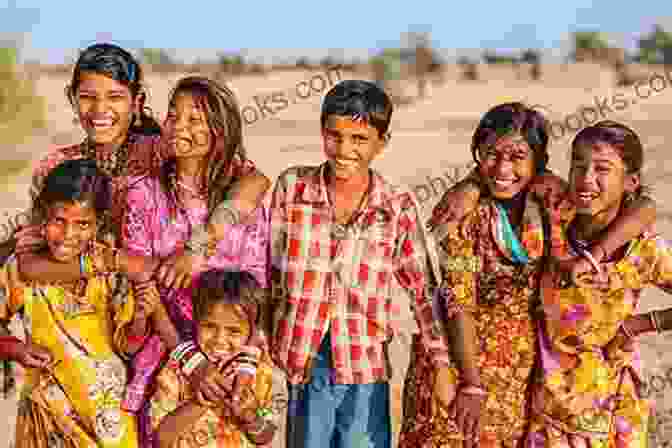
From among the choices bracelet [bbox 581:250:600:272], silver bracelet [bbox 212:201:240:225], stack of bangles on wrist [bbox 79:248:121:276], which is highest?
silver bracelet [bbox 212:201:240:225]

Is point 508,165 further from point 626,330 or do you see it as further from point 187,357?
point 187,357

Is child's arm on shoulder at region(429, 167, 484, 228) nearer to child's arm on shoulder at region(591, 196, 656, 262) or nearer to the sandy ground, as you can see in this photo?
child's arm on shoulder at region(591, 196, 656, 262)

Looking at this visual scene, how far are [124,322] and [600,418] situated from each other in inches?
59.5

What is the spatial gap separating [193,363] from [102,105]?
87 centimetres

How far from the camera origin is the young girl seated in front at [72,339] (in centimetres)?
336

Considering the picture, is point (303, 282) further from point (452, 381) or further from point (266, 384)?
point (452, 381)

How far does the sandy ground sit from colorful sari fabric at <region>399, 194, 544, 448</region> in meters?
1.85

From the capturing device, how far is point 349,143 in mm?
3377

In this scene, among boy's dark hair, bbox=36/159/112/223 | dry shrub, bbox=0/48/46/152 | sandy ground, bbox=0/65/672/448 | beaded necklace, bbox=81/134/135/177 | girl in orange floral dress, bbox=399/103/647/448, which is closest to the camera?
boy's dark hair, bbox=36/159/112/223

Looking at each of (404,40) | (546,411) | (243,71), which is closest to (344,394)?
(546,411)

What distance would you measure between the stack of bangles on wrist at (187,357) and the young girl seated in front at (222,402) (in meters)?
0.02

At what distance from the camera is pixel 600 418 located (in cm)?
342

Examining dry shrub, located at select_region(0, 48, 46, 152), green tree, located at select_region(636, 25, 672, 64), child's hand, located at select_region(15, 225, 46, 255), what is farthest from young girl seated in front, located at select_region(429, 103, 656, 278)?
green tree, located at select_region(636, 25, 672, 64)

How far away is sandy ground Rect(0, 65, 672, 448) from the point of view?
22.5 ft
